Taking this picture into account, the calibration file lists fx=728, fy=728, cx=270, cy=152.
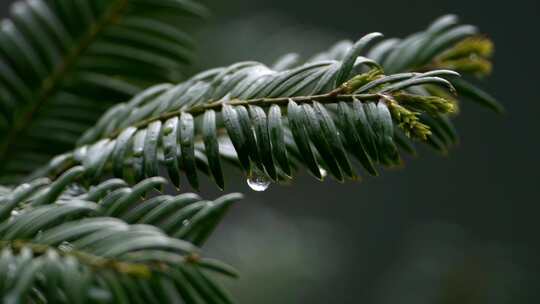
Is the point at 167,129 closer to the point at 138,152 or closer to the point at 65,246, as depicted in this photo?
the point at 138,152

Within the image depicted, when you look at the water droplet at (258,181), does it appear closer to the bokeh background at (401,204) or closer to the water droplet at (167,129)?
the water droplet at (167,129)

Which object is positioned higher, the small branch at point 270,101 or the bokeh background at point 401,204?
the small branch at point 270,101

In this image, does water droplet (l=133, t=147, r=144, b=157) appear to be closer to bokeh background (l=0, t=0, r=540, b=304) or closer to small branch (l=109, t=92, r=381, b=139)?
small branch (l=109, t=92, r=381, b=139)

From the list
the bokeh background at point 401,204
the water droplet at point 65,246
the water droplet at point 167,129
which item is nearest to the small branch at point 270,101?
the water droplet at point 167,129

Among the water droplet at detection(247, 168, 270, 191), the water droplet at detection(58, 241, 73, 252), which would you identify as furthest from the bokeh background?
the water droplet at detection(58, 241, 73, 252)

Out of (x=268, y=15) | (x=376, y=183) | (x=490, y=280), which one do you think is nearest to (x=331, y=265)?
(x=490, y=280)

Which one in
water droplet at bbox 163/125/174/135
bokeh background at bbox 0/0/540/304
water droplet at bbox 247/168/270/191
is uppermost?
water droplet at bbox 163/125/174/135

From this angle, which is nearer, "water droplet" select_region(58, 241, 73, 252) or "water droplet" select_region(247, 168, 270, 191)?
"water droplet" select_region(58, 241, 73, 252)

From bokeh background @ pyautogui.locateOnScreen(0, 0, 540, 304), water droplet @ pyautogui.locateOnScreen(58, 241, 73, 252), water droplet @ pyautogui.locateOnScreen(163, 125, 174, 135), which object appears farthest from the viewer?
bokeh background @ pyautogui.locateOnScreen(0, 0, 540, 304)

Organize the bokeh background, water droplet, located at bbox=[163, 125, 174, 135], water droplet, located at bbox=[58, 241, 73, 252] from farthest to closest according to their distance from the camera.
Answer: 1. the bokeh background
2. water droplet, located at bbox=[163, 125, 174, 135]
3. water droplet, located at bbox=[58, 241, 73, 252]

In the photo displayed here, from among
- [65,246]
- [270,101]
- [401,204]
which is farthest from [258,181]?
[401,204]
